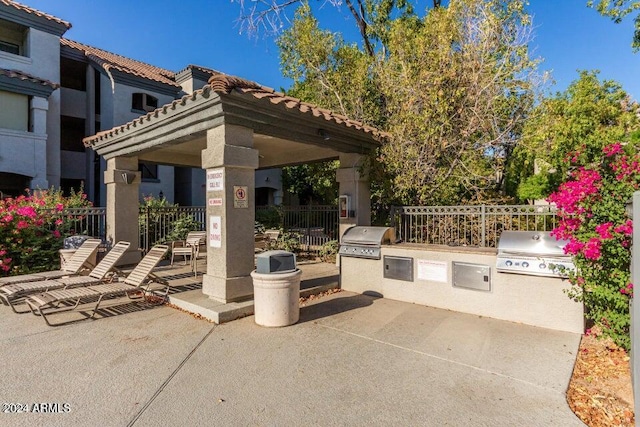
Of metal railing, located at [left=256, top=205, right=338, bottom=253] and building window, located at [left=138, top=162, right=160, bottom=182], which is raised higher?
building window, located at [left=138, top=162, right=160, bottom=182]

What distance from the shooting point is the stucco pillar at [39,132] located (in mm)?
13305

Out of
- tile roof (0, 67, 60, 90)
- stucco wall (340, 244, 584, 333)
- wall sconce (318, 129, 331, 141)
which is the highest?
tile roof (0, 67, 60, 90)

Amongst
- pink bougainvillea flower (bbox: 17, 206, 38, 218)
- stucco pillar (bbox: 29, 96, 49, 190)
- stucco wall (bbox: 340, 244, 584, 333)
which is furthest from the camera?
stucco pillar (bbox: 29, 96, 49, 190)

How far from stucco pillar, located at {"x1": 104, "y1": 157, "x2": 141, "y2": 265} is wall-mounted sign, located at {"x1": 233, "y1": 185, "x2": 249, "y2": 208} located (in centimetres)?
485

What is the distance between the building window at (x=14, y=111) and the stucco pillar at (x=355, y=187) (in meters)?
13.3

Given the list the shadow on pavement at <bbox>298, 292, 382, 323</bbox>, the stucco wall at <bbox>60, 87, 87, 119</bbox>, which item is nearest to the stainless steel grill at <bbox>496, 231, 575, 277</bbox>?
the shadow on pavement at <bbox>298, 292, 382, 323</bbox>

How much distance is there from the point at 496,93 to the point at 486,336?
19.1 feet

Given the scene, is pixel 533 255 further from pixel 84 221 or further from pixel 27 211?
pixel 84 221

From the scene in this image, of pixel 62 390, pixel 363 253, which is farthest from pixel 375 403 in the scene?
pixel 363 253

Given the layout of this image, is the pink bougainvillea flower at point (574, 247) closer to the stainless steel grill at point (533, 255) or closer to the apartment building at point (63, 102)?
the stainless steel grill at point (533, 255)

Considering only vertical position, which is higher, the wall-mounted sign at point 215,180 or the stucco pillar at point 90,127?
the stucco pillar at point 90,127

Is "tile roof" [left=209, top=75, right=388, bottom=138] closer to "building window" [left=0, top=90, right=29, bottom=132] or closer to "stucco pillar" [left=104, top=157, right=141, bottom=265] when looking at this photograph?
"stucco pillar" [left=104, top=157, right=141, bottom=265]

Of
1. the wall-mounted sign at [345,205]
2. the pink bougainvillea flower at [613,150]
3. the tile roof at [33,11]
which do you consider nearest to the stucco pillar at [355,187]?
the wall-mounted sign at [345,205]

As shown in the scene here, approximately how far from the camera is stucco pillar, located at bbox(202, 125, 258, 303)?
18.1 feet
